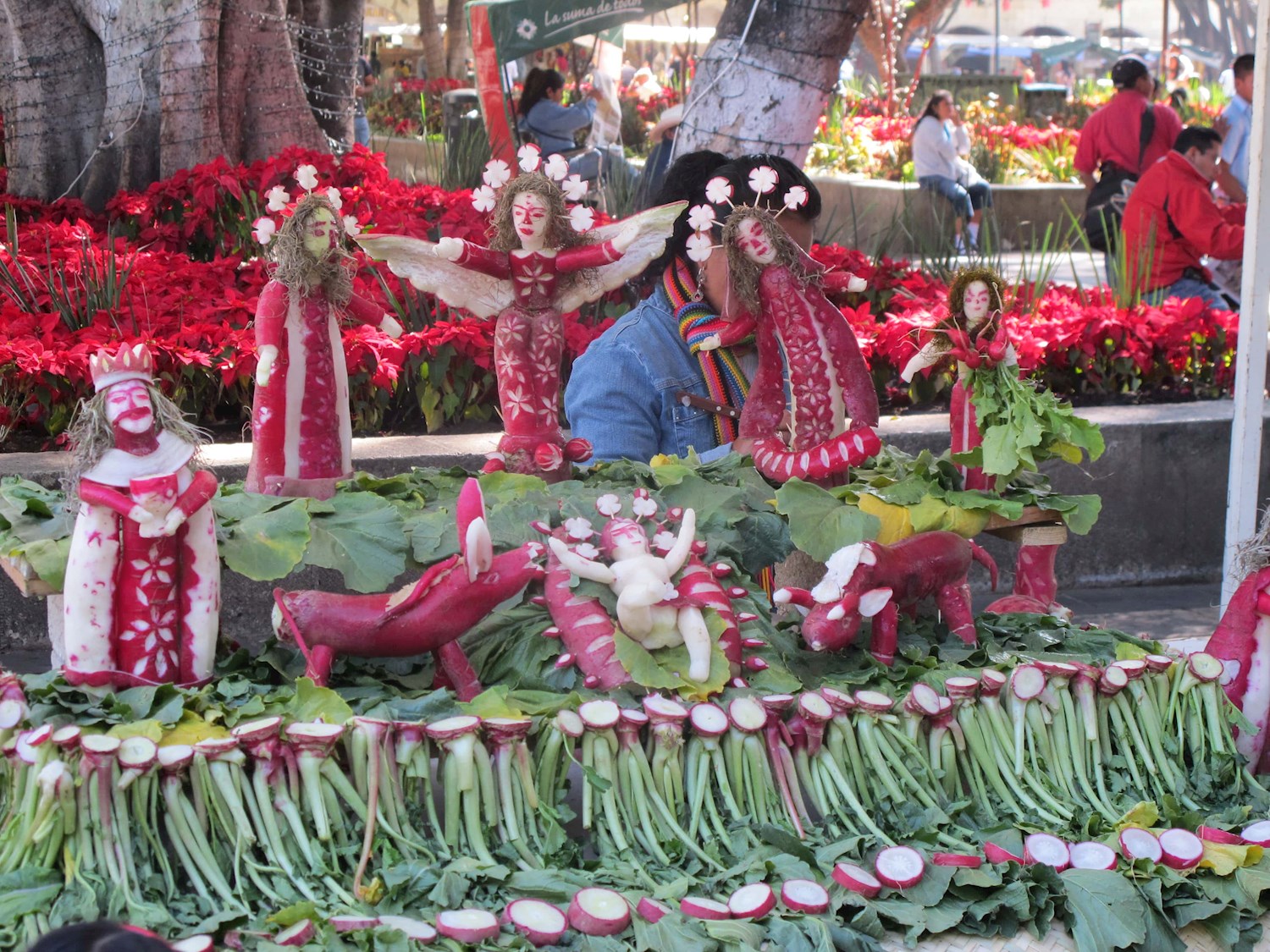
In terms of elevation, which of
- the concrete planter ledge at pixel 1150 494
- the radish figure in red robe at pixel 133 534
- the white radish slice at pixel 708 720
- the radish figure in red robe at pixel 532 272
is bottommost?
the concrete planter ledge at pixel 1150 494

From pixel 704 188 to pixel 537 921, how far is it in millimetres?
2090

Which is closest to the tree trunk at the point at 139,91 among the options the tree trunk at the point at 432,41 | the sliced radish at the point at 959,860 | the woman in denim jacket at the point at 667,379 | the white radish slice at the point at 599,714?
the woman in denim jacket at the point at 667,379

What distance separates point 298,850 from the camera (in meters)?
1.79

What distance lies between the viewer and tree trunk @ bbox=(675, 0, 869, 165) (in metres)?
4.88

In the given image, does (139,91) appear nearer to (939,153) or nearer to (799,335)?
(799,335)

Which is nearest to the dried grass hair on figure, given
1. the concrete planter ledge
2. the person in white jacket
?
the concrete planter ledge

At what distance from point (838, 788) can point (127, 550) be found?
1125mm

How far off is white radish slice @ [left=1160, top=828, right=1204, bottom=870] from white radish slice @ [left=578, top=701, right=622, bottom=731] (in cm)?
82

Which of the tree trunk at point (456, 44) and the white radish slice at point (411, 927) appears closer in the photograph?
the white radish slice at point (411, 927)

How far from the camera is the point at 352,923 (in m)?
1.63

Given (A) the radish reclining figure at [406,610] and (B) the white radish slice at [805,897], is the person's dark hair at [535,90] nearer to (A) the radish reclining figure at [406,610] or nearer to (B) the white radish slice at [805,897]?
(A) the radish reclining figure at [406,610]

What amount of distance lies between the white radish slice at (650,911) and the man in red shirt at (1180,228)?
5.37m

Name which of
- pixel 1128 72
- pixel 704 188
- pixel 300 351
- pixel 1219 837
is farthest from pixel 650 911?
pixel 1128 72

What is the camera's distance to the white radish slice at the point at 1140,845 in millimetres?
1896
